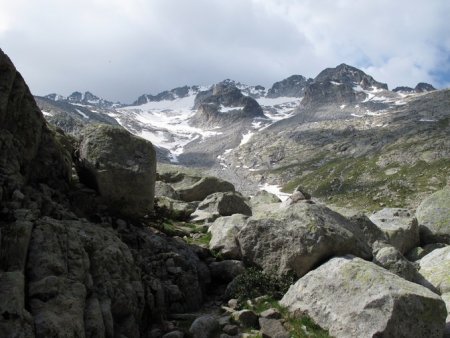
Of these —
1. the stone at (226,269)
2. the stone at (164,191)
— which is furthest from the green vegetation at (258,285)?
the stone at (164,191)

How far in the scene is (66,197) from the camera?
20.9 metres

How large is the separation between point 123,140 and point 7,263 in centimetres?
Result: 1264

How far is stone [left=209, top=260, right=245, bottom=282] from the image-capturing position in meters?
21.2

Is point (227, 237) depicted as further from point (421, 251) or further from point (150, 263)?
point (421, 251)

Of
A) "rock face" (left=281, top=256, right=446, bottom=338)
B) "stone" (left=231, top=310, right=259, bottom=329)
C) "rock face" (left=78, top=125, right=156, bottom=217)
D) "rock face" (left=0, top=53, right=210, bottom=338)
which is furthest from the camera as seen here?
"rock face" (left=78, top=125, right=156, bottom=217)

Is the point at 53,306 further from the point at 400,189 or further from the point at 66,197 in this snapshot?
the point at 400,189

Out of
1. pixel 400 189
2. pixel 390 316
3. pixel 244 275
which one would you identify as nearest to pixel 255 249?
pixel 244 275

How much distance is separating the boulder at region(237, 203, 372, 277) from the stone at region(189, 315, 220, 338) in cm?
575

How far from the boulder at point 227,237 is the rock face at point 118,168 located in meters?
4.33

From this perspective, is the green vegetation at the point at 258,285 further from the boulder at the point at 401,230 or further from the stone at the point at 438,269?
the boulder at the point at 401,230

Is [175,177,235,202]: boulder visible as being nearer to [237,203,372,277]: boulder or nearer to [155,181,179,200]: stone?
[155,181,179,200]: stone

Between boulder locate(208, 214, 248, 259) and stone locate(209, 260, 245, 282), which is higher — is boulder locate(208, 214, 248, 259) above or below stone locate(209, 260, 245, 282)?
above

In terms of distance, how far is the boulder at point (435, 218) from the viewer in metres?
33.0

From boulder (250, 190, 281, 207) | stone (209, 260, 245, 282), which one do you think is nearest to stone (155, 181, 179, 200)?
boulder (250, 190, 281, 207)
